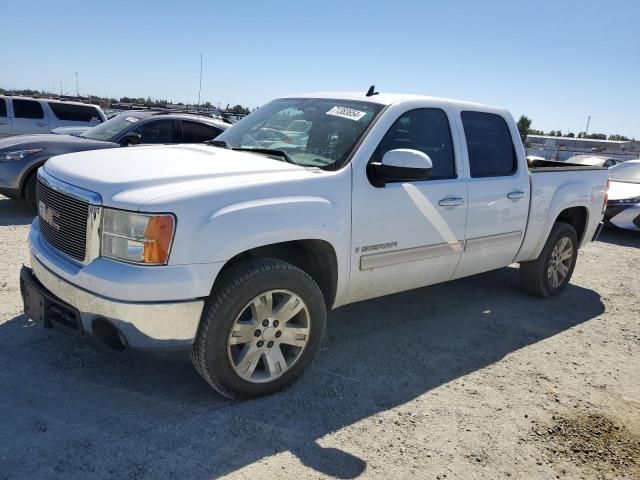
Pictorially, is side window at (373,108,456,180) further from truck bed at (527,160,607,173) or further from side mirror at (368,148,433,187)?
truck bed at (527,160,607,173)

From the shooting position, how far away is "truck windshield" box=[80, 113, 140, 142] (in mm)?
8633

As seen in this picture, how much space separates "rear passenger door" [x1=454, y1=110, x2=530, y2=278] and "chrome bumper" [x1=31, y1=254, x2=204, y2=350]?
245cm

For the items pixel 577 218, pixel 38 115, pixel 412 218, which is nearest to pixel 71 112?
pixel 38 115

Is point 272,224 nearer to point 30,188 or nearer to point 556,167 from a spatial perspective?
point 556,167

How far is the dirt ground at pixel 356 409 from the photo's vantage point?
2.76 m

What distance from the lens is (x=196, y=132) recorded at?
9266 mm

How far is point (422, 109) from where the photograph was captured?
164 inches

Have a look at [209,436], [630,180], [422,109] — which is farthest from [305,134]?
[630,180]

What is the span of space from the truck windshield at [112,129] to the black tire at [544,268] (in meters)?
6.31

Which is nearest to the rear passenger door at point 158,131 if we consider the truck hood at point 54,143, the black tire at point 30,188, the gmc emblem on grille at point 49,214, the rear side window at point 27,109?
the truck hood at point 54,143

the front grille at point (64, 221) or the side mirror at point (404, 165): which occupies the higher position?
the side mirror at point (404, 165)

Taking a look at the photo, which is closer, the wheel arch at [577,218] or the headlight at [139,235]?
the headlight at [139,235]

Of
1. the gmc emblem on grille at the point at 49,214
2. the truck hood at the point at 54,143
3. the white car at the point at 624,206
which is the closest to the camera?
the gmc emblem on grille at the point at 49,214

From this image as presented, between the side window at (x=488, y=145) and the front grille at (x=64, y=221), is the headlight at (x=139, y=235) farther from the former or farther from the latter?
the side window at (x=488, y=145)
